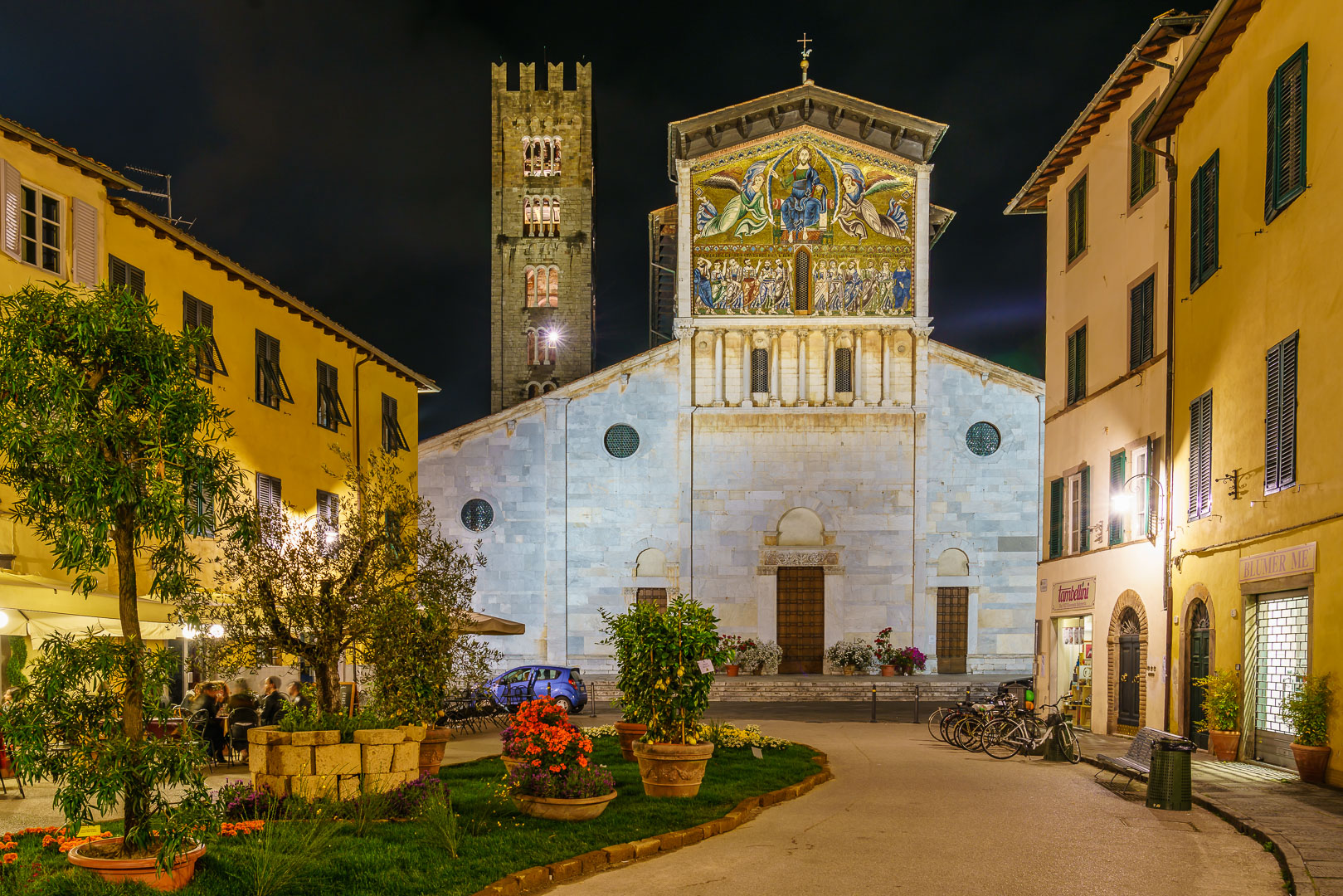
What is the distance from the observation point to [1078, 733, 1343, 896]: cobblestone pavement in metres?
8.84

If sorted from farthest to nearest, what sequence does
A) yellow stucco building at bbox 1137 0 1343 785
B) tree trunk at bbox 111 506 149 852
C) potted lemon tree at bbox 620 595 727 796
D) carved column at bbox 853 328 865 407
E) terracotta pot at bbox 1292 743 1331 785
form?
carved column at bbox 853 328 865 407 < yellow stucco building at bbox 1137 0 1343 785 < terracotta pot at bbox 1292 743 1331 785 < potted lemon tree at bbox 620 595 727 796 < tree trunk at bbox 111 506 149 852

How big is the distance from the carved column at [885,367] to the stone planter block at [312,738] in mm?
29622

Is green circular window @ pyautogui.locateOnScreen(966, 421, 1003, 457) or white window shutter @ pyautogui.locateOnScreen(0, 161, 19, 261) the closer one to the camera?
white window shutter @ pyautogui.locateOnScreen(0, 161, 19, 261)

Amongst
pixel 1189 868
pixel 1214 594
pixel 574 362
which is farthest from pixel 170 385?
pixel 574 362

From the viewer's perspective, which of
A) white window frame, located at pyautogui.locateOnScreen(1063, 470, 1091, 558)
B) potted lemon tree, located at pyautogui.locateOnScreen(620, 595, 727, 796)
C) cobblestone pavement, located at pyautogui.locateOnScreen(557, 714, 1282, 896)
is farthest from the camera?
white window frame, located at pyautogui.locateOnScreen(1063, 470, 1091, 558)

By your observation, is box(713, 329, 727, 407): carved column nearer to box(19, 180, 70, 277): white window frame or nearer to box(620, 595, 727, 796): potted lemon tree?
box(19, 180, 70, 277): white window frame

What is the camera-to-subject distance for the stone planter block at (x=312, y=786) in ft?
35.9

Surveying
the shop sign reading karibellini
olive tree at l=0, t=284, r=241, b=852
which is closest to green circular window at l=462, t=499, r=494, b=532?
the shop sign reading karibellini

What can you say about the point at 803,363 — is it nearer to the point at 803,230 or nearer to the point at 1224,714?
the point at 803,230

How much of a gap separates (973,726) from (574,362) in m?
43.7

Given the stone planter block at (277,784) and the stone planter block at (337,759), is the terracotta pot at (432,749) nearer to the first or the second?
the stone planter block at (337,759)

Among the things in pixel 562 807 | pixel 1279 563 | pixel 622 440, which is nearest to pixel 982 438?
pixel 622 440

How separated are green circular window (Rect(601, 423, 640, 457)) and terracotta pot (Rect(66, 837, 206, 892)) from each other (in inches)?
1235

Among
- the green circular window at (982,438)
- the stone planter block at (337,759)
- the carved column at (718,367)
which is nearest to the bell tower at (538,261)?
the carved column at (718,367)
